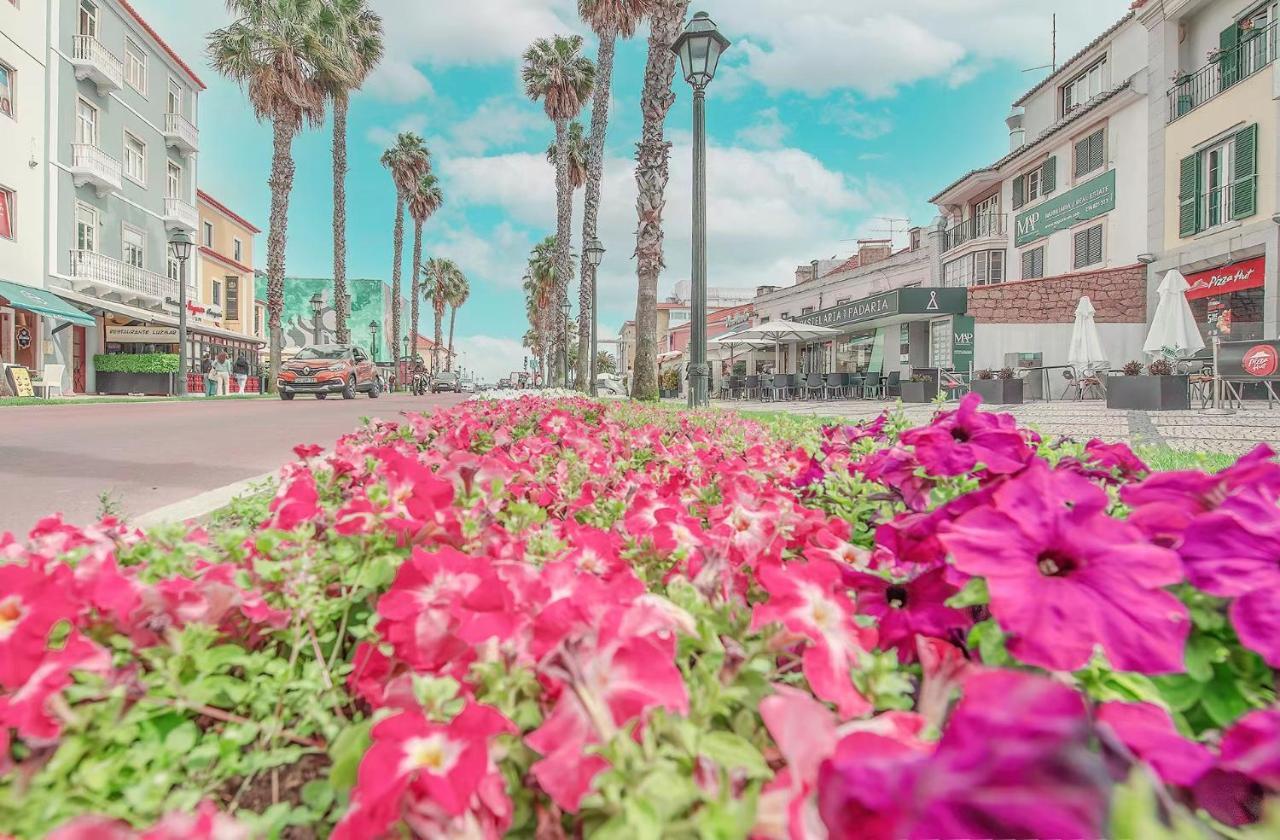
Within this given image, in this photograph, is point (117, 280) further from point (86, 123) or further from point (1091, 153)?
point (1091, 153)

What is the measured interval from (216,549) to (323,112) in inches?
1212

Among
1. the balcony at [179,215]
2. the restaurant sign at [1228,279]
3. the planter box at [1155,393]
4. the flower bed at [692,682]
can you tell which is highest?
the balcony at [179,215]

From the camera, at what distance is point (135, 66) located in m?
26.2

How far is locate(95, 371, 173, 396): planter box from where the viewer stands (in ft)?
84.1

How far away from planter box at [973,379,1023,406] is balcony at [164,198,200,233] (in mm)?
28223

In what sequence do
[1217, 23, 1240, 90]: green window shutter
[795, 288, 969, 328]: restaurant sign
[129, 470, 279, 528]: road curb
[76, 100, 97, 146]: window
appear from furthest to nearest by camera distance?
[76, 100, 97, 146]: window < [795, 288, 969, 328]: restaurant sign < [1217, 23, 1240, 90]: green window shutter < [129, 470, 279, 528]: road curb

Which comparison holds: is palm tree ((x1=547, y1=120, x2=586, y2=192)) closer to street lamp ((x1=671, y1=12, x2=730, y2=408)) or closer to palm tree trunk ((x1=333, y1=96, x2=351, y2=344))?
palm tree trunk ((x1=333, y1=96, x2=351, y2=344))

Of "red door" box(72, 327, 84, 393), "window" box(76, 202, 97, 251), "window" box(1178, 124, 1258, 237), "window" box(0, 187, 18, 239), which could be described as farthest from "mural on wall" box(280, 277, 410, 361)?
"window" box(1178, 124, 1258, 237)

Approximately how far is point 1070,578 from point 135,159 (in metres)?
33.3

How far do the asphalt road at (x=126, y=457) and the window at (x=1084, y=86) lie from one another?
2416 cm

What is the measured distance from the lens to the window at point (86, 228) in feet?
75.2

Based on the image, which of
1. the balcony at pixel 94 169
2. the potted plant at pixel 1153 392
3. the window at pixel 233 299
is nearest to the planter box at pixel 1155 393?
the potted plant at pixel 1153 392

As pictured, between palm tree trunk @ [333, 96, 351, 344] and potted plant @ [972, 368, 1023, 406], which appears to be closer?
potted plant @ [972, 368, 1023, 406]

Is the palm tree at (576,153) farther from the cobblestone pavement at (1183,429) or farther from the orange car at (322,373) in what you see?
the cobblestone pavement at (1183,429)
